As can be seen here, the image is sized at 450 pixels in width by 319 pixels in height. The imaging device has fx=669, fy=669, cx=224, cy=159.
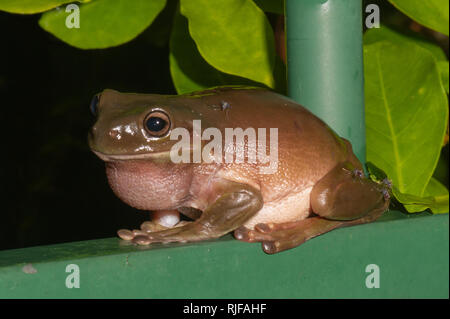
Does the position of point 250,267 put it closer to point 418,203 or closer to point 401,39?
point 418,203

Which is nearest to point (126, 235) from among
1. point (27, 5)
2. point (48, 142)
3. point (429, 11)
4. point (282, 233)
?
point (282, 233)

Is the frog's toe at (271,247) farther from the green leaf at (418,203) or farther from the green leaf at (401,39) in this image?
the green leaf at (401,39)

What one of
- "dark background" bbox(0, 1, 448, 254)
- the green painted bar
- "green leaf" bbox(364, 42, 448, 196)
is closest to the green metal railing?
the green painted bar

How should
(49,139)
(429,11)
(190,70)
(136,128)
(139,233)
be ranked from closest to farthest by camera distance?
(136,128)
(139,233)
(429,11)
(190,70)
(49,139)

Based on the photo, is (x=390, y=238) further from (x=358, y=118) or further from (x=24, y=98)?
(x=24, y=98)
